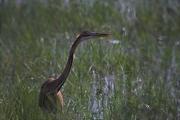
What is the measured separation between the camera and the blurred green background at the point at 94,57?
22.0 feet

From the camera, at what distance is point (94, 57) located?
7.95 m

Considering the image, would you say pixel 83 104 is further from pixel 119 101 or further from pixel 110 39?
pixel 110 39

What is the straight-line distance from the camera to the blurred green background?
6719mm

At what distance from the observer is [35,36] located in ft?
31.6

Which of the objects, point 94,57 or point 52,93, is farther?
point 94,57

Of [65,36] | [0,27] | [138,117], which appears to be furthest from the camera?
[0,27]

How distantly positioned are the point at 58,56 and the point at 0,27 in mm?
2237

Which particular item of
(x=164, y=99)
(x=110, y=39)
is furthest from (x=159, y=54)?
(x=164, y=99)

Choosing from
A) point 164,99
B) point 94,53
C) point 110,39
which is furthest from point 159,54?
point 164,99

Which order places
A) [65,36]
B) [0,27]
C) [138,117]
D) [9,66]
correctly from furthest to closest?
[0,27] → [65,36] → [9,66] → [138,117]

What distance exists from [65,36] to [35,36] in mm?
348

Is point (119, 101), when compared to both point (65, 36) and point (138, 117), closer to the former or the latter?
point (138, 117)

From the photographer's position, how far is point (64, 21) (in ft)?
33.2

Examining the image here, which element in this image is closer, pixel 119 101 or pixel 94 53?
pixel 119 101
